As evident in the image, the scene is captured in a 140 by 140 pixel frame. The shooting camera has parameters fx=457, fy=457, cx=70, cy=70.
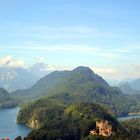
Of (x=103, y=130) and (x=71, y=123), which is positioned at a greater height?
(x=71, y=123)

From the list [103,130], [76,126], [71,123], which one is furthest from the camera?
[71,123]

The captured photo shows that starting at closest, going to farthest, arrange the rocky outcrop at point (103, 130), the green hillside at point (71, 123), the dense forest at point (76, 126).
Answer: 1. the rocky outcrop at point (103, 130)
2. the dense forest at point (76, 126)
3. the green hillside at point (71, 123)

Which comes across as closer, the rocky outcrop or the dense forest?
the rocky outcrop

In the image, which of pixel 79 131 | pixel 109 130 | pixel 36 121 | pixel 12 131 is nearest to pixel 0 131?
pixel 12 131

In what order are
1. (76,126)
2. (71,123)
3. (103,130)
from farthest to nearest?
(71,123) < (76,126) < (103,130)

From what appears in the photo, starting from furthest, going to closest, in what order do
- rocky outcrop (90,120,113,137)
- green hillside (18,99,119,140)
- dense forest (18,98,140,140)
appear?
green hillside (18,99,119,140) < dense forest (18,98,140,140) < rocky outcrop (90,120,113,137)

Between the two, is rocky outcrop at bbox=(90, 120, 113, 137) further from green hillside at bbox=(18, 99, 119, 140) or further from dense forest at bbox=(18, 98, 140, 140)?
green hillside at bbox=(18, 99, 119, 140)

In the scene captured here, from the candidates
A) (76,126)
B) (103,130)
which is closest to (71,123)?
(76,126)

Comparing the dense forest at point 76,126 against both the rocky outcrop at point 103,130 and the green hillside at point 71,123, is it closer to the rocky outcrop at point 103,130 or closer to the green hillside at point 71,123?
the green hillside at point 71,123

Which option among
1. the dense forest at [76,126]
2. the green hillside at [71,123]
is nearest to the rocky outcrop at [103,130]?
the dense forest at [76,126]

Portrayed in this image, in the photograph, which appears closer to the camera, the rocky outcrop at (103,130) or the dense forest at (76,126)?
the rocky outcrop at (103,130)

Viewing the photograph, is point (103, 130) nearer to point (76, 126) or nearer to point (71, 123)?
point (76, 126)

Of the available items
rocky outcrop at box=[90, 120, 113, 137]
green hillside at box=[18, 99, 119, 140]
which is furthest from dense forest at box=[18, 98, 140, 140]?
rocky outcrop at box=[90, 120, 113, 137]
